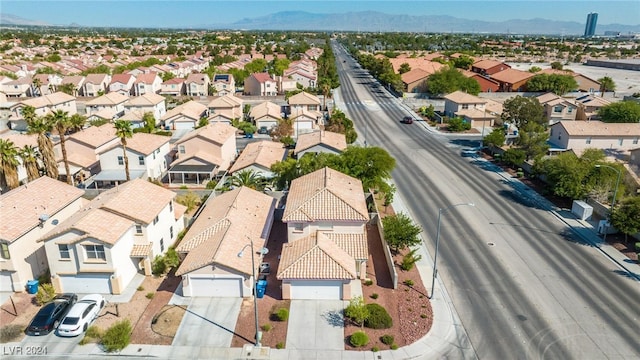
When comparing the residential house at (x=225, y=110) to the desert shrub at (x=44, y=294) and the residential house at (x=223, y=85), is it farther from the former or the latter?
the desert shrub at (x=44, y=294)

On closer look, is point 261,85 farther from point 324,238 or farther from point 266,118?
point 324,238

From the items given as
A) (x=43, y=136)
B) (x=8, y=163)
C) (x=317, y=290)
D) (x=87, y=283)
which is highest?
(x=43, y=136)

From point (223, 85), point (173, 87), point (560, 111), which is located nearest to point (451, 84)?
point (560, 111)

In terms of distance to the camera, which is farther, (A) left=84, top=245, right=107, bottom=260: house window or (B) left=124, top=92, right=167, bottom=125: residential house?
(B) left=124, top=92, right=167, bottom=125: residential house

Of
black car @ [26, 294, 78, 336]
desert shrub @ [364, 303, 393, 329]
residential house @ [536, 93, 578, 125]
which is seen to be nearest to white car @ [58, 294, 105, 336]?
black car @ [26, 294, 78, 336]

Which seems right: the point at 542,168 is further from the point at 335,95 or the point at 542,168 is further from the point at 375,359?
the point at 335,95

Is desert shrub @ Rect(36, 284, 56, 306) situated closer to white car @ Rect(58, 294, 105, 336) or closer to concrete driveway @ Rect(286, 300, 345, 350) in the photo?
white car @ Rect(58, 294, 105, 336)

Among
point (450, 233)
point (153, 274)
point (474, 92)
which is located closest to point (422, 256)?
point (450, 233)
